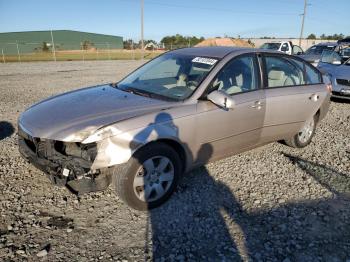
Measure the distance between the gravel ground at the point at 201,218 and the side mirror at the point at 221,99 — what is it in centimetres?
110

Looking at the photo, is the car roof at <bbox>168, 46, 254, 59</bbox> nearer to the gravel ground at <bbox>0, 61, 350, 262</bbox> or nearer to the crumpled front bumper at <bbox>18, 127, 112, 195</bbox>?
the gravel ground at <bbox>0, 61, 350, 262</bbox>

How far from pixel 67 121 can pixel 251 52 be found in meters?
2.61

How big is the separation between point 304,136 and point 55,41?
59.1m

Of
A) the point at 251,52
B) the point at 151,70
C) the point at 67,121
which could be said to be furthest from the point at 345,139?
the point at 67,121

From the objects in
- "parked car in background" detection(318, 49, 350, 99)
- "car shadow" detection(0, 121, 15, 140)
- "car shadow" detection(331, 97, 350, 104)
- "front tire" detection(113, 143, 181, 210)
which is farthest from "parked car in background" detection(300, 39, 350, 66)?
"car shadow" detection(0, 121, 15, 140)

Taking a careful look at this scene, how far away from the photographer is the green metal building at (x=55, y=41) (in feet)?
119

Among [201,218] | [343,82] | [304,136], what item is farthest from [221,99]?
[343,82]

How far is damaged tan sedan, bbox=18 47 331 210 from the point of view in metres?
3.12

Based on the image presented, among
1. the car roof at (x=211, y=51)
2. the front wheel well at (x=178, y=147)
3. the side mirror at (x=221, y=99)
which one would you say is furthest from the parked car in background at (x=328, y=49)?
the front wheel well at (x=178, y=147)

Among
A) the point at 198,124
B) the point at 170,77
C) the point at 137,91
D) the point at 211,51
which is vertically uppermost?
the point at 211,51

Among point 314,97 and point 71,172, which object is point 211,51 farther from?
point 71,172

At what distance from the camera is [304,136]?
5.50m

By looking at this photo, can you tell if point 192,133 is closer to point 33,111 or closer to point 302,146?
point 33,111

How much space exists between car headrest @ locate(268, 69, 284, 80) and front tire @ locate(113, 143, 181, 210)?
198 centimetres
